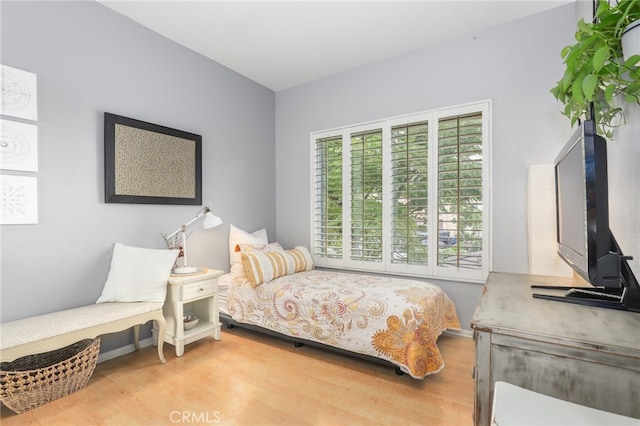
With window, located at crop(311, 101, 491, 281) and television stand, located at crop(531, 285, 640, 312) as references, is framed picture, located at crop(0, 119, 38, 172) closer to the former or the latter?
window, located at crop(311, 101, 491, 281)

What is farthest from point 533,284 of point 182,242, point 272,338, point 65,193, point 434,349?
point 65,193

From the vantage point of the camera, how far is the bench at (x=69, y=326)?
170 cm

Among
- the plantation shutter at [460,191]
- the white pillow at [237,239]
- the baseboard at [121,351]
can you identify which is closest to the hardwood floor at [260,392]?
the baseboard at [121,351]

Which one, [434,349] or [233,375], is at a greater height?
[434,349]

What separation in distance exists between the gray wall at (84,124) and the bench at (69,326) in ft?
0.81

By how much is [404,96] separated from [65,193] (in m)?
3.05

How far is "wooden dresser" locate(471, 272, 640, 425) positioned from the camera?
2.88 feet

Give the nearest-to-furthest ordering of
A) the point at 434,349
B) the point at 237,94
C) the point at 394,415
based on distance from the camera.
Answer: the point at 394,415, the point at 434,349, the point at 237,94

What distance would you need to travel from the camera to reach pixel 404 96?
327 centimetres

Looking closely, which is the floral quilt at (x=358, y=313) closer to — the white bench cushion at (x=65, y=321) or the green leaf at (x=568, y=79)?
the white bench cushion at (x=65, y=321)

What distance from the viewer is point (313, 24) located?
2.75 m

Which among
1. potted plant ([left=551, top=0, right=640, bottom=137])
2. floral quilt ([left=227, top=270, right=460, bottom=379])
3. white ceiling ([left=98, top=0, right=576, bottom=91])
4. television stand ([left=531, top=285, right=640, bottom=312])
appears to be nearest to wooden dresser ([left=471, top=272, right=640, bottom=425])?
television stand ([left=531, top=285, right=640, bottom=312])

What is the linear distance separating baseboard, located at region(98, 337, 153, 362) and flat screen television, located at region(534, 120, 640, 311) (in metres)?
2.97

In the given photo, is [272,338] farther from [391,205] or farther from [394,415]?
[391,205]
